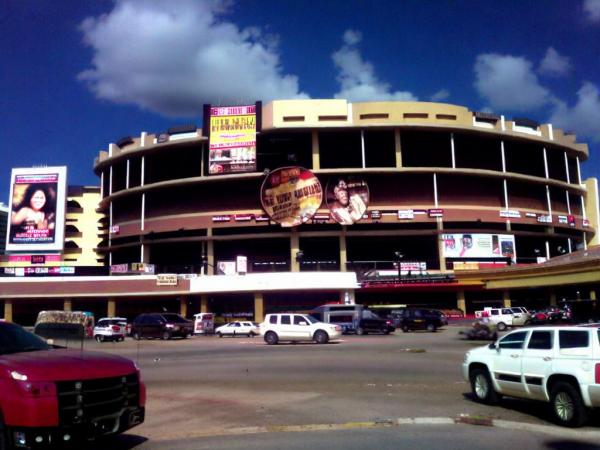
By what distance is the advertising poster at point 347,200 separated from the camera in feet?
197

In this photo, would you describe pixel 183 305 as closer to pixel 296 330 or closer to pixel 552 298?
pixel 296 330

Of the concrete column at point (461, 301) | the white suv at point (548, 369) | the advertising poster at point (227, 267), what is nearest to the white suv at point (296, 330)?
the white suv at point (548, 369)

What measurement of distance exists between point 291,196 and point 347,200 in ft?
19.7

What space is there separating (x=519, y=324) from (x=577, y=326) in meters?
36.8

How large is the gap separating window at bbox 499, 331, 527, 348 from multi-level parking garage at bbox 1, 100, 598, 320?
151 ft

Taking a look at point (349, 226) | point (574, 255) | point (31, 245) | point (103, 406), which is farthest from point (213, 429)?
point (31, 245)

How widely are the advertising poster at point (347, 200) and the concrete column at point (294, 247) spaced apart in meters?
4.49

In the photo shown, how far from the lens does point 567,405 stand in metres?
9.73

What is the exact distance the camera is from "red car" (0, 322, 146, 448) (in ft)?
21.3

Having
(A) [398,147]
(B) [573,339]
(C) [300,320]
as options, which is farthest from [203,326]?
(B) [573,339]

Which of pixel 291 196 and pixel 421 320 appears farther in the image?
pixel 291 196

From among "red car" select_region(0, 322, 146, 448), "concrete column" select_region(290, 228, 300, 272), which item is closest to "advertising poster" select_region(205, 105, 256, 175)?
"concrete column" select_region(290, 228, 300, 272)

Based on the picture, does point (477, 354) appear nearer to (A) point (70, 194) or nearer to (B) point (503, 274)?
(B) point (503, 274)

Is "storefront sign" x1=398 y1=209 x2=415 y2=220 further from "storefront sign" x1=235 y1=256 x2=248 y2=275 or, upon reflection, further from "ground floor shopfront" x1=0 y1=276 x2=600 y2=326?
"storefront sign" x1=235 y1=256 x2=248 y2=275
